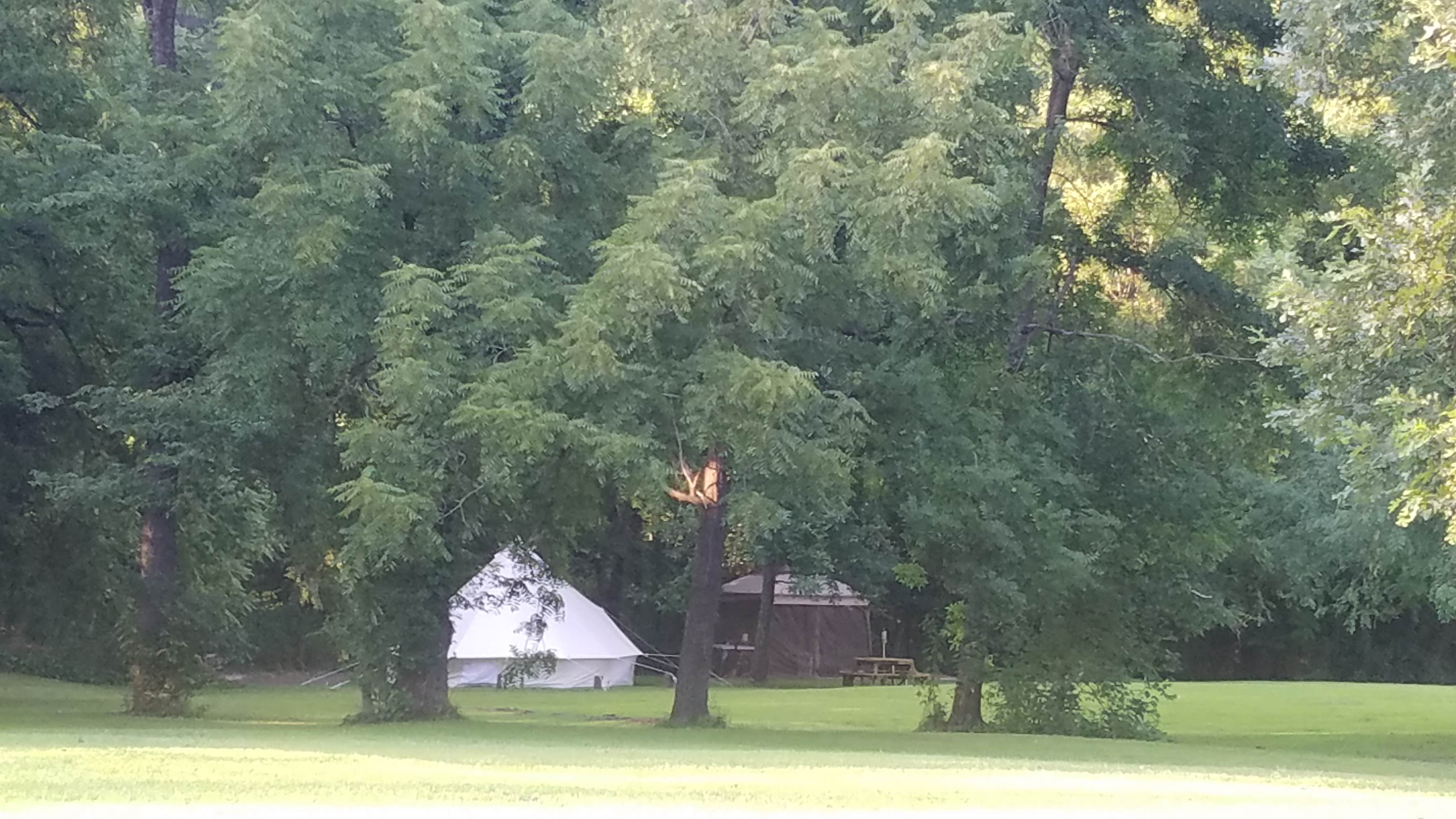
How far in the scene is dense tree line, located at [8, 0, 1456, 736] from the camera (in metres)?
15.8

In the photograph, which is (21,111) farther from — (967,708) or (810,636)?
(810,636)

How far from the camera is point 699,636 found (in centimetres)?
2159

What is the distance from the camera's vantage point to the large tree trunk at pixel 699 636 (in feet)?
69.9

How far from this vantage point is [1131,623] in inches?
916

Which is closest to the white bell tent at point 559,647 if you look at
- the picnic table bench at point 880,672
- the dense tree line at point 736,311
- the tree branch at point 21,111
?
the picnic table bench at point 880,672

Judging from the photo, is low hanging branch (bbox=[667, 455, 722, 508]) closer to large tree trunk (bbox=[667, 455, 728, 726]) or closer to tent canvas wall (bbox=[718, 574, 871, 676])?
large tree trunk (bbox=[667, 455, 728, 726])

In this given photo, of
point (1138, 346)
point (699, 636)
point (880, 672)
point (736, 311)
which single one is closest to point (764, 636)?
point (880, 672)

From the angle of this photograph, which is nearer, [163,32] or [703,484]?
[703,484]

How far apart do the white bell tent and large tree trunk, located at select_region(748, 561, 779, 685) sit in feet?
14.1

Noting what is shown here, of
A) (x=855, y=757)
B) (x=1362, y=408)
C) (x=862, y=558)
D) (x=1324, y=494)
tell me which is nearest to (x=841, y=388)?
(x=862, y=558)

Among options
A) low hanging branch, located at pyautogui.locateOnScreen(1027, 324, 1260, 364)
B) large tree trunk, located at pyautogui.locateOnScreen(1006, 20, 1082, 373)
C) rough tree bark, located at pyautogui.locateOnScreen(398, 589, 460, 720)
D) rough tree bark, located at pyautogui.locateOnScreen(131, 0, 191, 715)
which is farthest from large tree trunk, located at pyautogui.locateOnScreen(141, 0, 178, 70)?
low hanging branch, located at pyautogui.locateOnScreen(1027, 324, 1260, 364)

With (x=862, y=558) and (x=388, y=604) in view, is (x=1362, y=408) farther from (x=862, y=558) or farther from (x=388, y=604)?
(x=388, y=604)

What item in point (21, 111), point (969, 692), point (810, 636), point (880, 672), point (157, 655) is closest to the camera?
point (21, 111)

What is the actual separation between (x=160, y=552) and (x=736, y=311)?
10.3 meters
